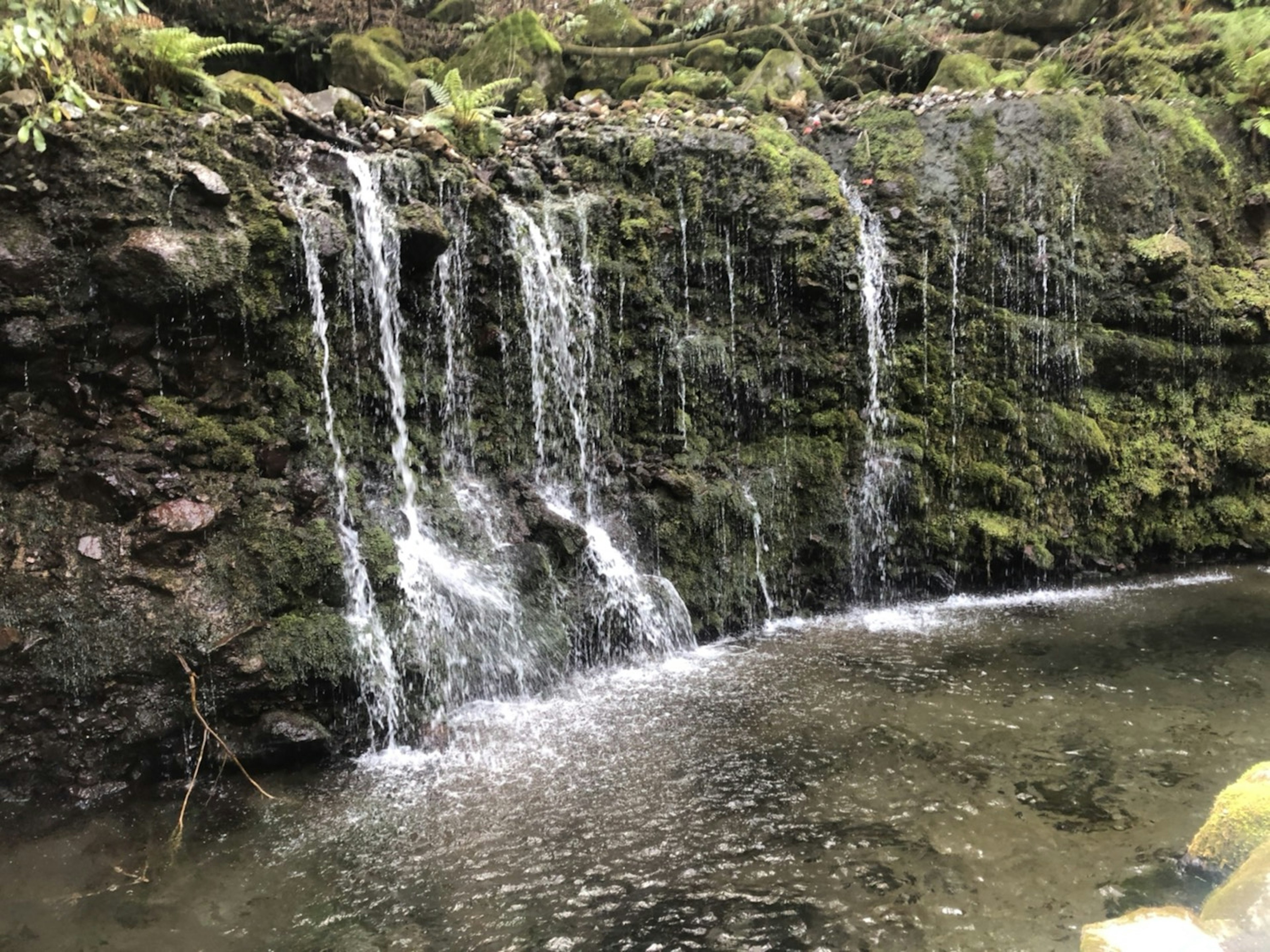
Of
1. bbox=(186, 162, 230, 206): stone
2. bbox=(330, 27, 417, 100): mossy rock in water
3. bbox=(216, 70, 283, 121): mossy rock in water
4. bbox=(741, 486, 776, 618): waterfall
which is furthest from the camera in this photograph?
bbox=(330, 27, 417, 100): mossy rock in water

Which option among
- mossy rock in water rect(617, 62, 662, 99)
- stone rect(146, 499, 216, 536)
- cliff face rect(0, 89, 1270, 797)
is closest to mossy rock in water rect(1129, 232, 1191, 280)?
cliff face rect(0, 89, 1270, 797)

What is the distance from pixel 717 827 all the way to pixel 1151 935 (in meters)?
2.10

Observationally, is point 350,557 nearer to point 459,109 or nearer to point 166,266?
point 166,266

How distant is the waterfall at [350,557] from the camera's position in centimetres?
536

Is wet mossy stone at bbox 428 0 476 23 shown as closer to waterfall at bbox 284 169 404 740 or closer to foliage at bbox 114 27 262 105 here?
foliage at bbox 114 27 262 105

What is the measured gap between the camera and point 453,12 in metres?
11.2

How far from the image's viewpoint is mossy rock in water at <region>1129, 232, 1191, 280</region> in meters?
9.09

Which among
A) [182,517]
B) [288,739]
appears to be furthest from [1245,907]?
[182,517]

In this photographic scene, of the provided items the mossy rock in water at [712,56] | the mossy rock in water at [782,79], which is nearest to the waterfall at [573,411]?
the mossy rock in water at [782,79]

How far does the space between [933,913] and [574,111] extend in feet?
27.3

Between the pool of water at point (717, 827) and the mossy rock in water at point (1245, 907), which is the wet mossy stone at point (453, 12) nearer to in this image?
the pool of water at point (717, 827)

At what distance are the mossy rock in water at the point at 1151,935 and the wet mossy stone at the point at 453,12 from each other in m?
12.5

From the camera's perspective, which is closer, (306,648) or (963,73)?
(306,648)

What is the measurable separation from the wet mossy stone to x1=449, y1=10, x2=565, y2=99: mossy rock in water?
5.08ft
